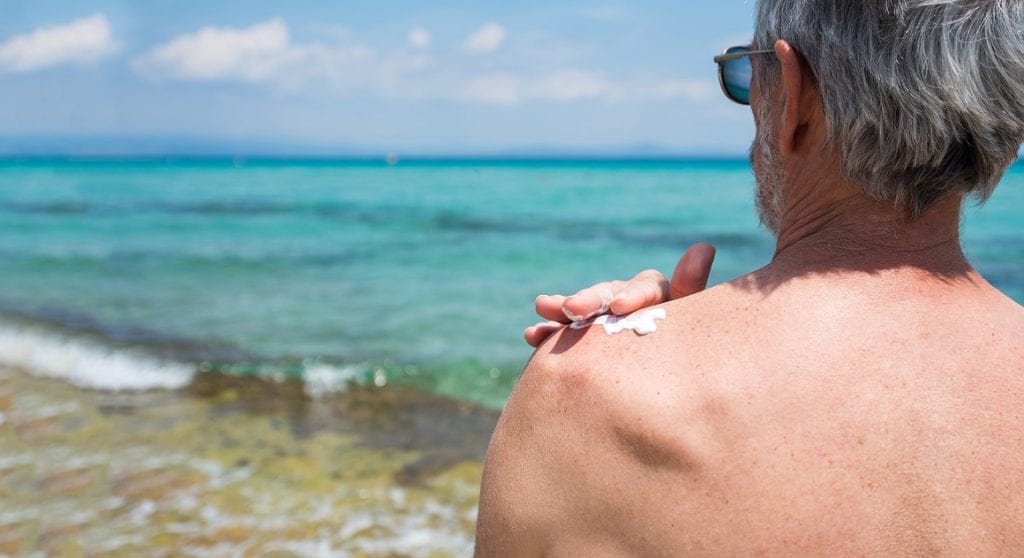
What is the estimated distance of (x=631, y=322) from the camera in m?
1.49

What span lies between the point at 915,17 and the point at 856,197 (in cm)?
30

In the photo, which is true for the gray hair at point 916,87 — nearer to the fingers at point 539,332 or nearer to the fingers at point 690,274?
the fingers at point 690,274

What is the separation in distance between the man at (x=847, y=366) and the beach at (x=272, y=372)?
3.26 m

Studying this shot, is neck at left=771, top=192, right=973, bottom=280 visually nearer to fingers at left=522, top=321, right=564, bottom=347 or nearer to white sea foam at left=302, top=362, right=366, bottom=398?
fingers at left=522, top=321, right=564, bottom=347

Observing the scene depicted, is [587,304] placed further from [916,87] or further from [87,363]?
[87,363]

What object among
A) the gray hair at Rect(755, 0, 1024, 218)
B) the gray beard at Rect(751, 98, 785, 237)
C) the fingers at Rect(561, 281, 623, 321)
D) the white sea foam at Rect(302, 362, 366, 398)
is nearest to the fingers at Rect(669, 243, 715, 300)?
the gray beard at Rect(751, 98, 785, 237)

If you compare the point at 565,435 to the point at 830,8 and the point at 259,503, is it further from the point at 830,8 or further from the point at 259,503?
the point at 259,503

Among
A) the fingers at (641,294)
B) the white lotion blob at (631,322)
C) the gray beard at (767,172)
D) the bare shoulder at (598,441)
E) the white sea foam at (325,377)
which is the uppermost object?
the gray beard at (767,172)

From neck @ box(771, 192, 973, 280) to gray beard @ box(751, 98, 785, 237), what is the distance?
0.14 metres

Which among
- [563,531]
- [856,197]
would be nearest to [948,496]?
[856,197]

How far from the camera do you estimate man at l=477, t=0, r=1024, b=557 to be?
1299mm

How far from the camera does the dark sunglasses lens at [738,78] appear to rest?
162cm

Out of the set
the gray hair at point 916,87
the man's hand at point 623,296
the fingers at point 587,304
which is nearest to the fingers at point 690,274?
the man's hand at point 623,296

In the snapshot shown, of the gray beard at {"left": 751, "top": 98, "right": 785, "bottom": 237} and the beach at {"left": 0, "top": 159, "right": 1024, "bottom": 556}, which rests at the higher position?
the gray beard at {"left": 751, "top": 98, "right": 785, "bottom": 237}
